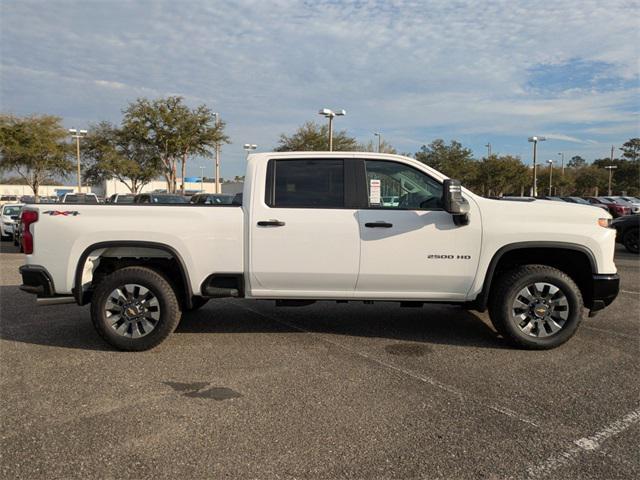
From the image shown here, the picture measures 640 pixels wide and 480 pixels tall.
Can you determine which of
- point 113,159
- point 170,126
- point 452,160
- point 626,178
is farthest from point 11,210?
point 626,178

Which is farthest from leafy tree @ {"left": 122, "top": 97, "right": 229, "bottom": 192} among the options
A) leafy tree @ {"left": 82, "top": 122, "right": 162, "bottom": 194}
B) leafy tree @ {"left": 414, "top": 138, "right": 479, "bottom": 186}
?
leafy tree @ {"left": 414, "top": 138, "right": 479, "bottom": 186}

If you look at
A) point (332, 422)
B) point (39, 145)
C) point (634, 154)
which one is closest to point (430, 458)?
point (332, 422)

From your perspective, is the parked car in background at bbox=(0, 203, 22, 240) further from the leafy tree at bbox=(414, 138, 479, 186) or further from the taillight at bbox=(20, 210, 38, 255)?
the leafy tree at bbox=(414, 138, 479, 186)

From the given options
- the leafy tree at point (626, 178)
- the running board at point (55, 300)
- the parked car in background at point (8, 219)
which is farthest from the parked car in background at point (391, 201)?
the leafy tree at point (626, 178)

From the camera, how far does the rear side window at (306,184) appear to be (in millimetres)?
4945

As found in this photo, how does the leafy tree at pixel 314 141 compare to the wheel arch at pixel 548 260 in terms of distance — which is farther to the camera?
the leafy tree at pixel 314 141

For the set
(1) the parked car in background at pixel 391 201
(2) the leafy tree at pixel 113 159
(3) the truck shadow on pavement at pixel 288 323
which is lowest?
(3) the truck shadow on pavement at pixel 288 323

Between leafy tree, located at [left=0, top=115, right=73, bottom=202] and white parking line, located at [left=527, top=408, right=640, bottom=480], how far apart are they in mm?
34929

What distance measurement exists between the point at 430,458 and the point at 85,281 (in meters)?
3.72

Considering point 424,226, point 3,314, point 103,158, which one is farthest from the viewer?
point 103,158

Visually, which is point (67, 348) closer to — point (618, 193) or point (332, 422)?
point (332, 422)

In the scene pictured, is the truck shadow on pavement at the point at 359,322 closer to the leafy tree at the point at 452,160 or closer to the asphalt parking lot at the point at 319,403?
the asphalt parking lot at the point at 319,403

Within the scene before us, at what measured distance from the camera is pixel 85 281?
4996 millimetres

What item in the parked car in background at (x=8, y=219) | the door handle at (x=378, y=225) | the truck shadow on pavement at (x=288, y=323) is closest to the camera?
the door handle at (x=378, y=225)
